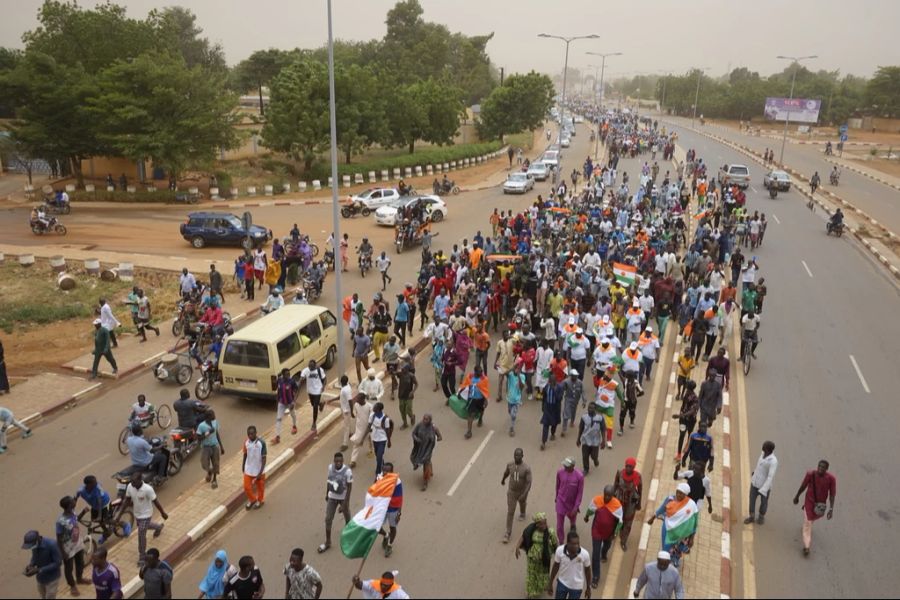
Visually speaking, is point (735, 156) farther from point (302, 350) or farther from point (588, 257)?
point (302, 350)

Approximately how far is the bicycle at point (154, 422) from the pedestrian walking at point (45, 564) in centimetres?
351

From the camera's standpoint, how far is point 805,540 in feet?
30.2

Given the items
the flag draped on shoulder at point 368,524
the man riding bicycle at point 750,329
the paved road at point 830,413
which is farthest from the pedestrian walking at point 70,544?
the man riding bicycle at point 750,329

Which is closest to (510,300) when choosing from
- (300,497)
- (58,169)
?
(300,497)

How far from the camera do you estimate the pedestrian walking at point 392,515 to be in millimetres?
8891

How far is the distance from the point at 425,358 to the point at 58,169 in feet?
149

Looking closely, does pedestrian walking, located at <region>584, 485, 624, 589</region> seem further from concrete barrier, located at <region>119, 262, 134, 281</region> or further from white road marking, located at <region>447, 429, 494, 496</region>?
concrete barrier, located at <region>119, 262, 134, 281</region>

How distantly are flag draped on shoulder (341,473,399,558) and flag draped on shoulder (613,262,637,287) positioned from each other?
11.0m

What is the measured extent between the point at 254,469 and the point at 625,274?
11.5 metres

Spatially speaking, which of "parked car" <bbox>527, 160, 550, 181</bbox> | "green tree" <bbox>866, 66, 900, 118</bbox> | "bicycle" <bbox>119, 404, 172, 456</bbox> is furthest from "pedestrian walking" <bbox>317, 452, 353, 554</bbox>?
"green tree" <bbox>866, 66, 900, 118</bbox>

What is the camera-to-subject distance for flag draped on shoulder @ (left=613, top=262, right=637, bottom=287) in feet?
58.7

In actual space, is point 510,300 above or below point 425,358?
above

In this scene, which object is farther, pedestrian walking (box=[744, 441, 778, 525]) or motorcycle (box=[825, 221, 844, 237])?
motorcycle (box=[825, 221, 844, 237])

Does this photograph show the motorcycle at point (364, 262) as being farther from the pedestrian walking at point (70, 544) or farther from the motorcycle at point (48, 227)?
the motorcycle at point (48, 227)
